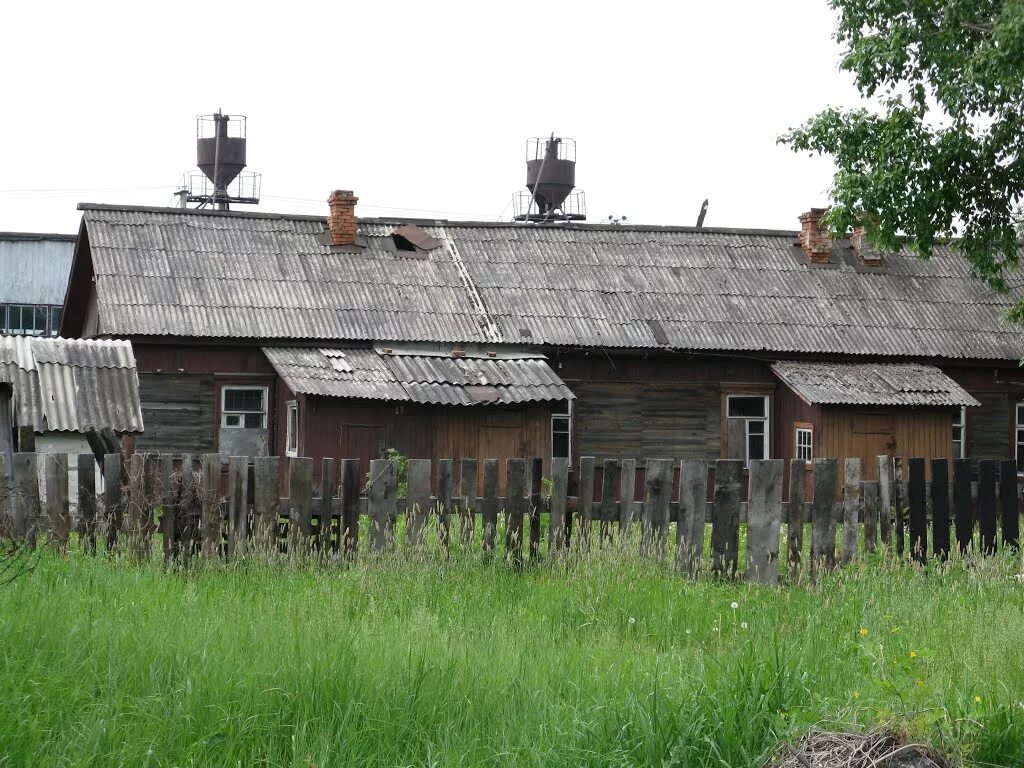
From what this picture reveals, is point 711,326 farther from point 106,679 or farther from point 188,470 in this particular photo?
point 106,679

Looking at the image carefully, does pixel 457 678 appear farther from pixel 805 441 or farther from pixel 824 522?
pixel 805 441

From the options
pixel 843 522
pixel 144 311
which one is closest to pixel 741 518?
pixel 843 522

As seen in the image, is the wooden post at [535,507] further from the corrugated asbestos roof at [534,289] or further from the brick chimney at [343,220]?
the brick chimney at [343,220]

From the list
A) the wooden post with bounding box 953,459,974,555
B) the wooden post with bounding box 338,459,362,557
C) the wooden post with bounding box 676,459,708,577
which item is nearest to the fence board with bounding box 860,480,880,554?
the wooden post with bounding box 953,459,974,555

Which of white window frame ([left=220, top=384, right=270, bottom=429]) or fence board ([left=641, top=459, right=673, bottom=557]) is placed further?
white window frame ([left=220, top=384, right=270, bottom=429])

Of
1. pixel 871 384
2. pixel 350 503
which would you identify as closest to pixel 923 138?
pixel 871 384

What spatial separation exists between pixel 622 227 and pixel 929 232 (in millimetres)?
9275

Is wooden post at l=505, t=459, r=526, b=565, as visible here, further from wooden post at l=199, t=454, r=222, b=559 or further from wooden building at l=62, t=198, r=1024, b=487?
wooden building at l=62, t=198, r=1024, b=487

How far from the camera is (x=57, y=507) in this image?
8727mm

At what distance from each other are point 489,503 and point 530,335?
11590 mm

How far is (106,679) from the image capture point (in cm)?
504

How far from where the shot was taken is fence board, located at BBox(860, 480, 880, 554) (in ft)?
32.2

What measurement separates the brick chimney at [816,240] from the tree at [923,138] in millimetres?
7899

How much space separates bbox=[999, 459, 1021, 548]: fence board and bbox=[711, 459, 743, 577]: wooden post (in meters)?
2.44
